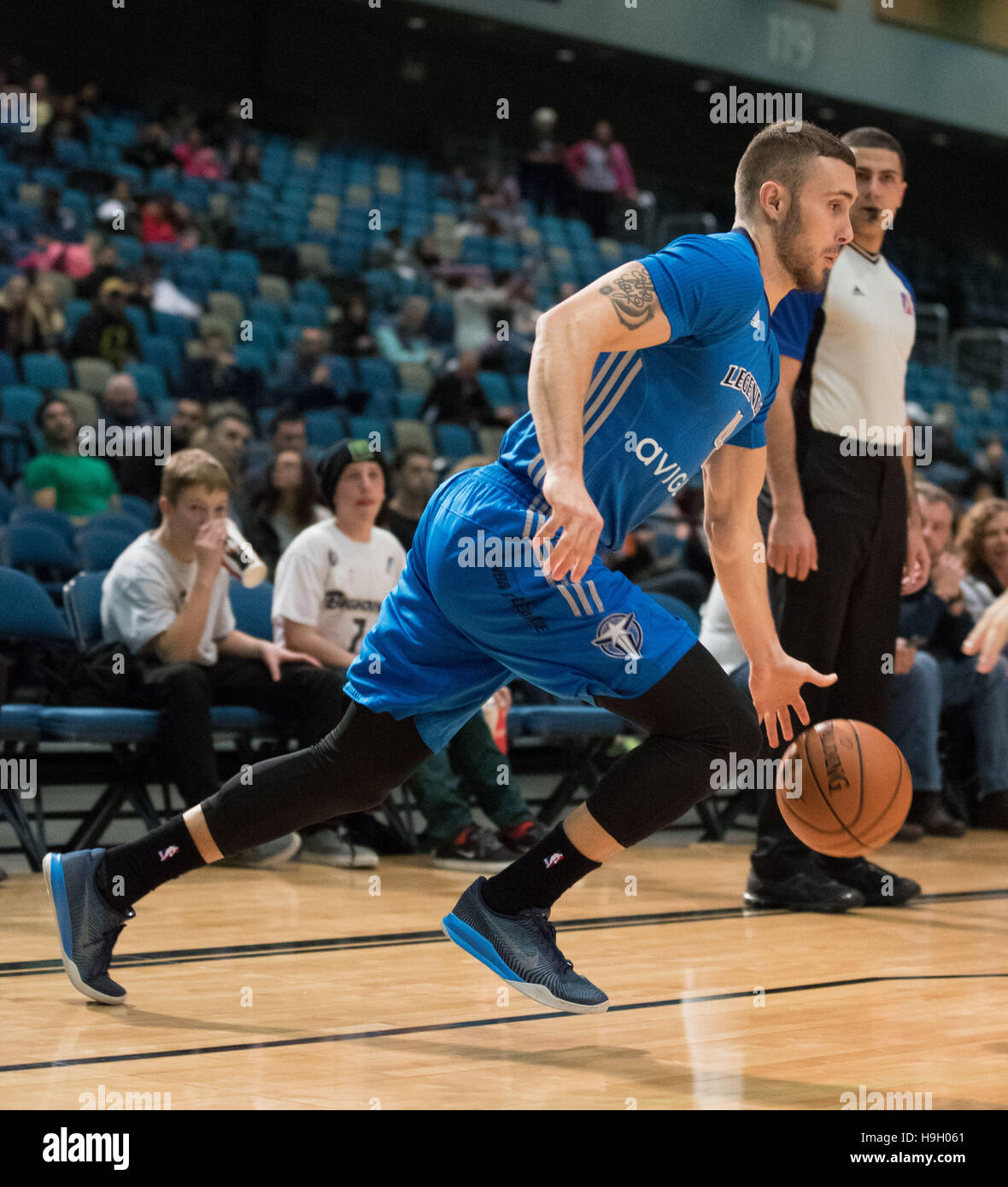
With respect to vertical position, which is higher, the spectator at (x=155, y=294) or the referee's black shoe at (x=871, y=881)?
the spectator at (x=155, y=294)

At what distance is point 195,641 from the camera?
557 cm

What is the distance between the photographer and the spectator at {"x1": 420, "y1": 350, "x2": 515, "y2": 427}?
1185 cm

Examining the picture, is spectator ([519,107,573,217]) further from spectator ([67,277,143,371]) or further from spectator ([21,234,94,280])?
spectator ([67,277,143,371])

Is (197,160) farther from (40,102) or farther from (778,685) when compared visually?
(778,685)

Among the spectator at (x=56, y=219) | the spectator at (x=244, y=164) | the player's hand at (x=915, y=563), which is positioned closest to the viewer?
the player's hand at (x=915, y=563)

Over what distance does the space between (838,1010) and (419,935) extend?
1291 millimetres

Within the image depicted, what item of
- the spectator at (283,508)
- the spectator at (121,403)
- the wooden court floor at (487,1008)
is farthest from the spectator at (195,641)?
the spectator at (121,403)

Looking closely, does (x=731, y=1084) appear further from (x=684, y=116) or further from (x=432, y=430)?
(x=684, y=116)

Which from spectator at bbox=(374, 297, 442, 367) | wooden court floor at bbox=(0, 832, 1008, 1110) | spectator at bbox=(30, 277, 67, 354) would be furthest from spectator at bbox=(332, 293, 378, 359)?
wooden court floor at bbox=(0, 832, 1008, 1110)

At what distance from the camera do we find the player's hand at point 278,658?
5727mm

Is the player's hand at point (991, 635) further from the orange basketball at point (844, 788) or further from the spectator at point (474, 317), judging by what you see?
the spectator at point (474, 317)

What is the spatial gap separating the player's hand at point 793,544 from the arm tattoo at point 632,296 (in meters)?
1.90

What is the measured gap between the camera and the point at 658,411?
9.53ft
